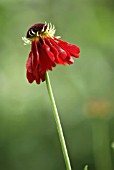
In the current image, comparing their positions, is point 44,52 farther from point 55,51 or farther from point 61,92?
point 61,92

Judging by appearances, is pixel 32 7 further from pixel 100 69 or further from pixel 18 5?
pixel 100 69

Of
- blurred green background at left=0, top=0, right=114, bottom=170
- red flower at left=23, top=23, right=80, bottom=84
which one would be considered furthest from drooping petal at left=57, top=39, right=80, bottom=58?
blurred green background at left=0, top=0, right=114, bottom=170

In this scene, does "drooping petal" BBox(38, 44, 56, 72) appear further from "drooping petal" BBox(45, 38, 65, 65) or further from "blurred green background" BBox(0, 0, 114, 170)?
"blurred green background" BBox(0, 0, 114, 170)

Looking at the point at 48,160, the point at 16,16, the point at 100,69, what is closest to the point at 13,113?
the point at 48,160

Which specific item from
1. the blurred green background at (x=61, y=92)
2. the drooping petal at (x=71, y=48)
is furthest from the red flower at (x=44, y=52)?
the blurred green background at (x=61, y=92)

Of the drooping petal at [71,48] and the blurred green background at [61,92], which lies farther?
the blurred green background at [61,92]

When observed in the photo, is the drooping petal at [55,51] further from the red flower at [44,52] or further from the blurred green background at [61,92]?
the blurred green background at [61,92]
